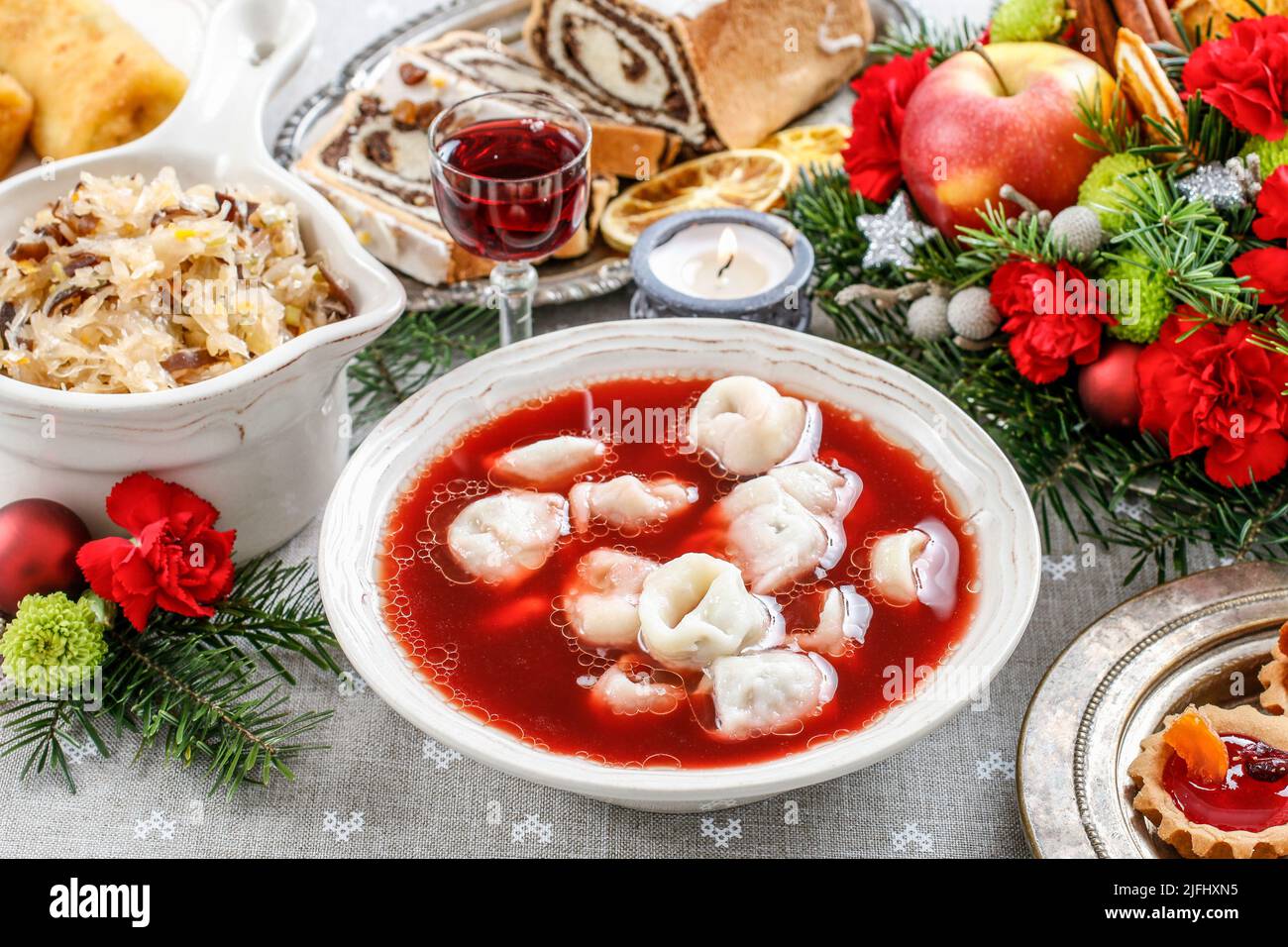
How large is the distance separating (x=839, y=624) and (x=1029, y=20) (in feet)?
3.77

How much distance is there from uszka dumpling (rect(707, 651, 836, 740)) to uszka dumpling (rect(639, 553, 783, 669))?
3cm

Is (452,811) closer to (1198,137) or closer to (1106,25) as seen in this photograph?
(1198,137)

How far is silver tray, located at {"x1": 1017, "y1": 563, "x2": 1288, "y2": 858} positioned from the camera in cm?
138

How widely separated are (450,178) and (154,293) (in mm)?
436

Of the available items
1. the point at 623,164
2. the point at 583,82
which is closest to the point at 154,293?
the point at 623,164

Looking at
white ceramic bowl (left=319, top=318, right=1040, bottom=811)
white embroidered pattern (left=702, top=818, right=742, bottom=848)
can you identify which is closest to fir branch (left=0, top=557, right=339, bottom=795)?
white ceramic bowl (left=319, top=318, right=1040, bottom=811)

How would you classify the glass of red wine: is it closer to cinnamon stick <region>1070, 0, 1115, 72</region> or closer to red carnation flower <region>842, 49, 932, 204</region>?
red carnation flower <region>842, 49, 932, 204</region>

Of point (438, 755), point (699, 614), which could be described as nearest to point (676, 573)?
point (699, 614)

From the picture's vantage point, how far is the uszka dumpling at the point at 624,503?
1.60 meters

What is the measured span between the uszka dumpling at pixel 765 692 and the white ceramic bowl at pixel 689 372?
0.06 m

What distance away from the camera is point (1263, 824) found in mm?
1373

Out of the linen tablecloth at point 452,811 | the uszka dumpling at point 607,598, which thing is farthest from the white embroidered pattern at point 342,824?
the uszka dumpling at point 607,598

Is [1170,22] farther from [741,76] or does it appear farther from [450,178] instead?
[450,178]

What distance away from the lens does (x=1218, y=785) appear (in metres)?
1.41
